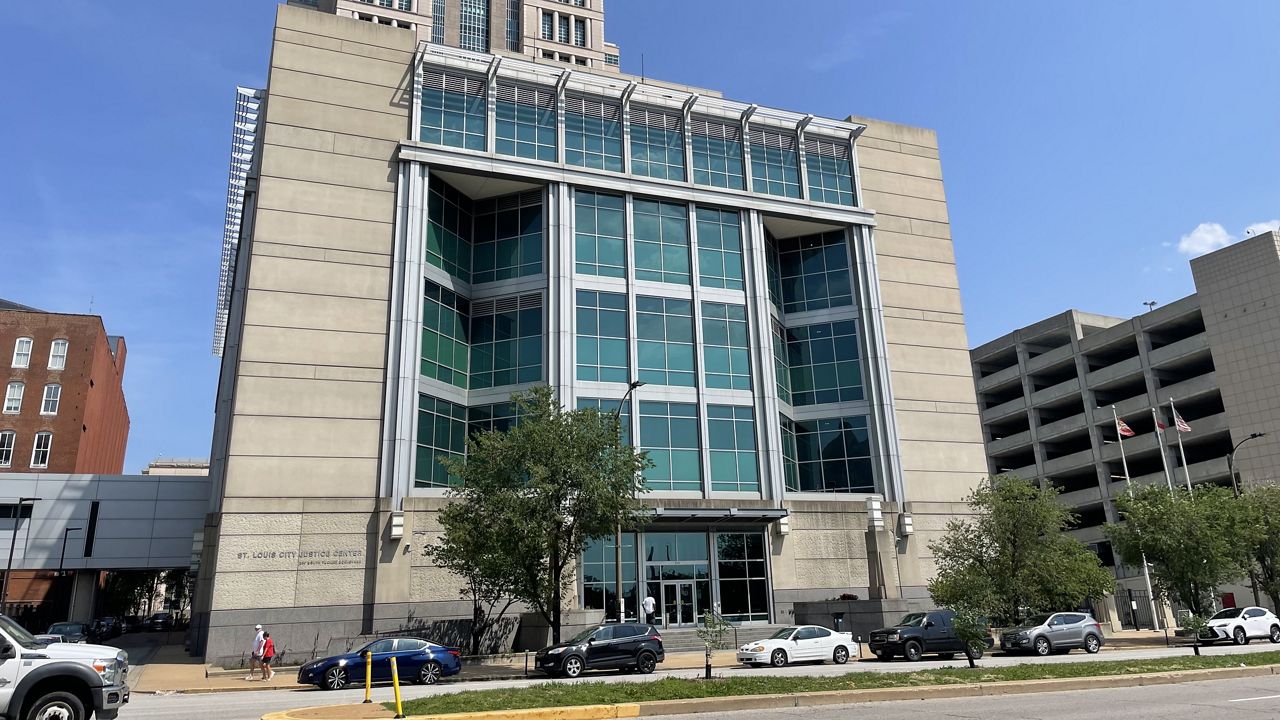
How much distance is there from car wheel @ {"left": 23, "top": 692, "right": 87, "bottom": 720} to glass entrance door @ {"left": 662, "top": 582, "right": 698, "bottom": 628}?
93.0 ft

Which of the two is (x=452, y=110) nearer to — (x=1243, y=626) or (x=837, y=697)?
(x=837, y=697)

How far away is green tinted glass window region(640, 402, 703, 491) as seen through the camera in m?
40.3

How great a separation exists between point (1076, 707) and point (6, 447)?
78.4 meters

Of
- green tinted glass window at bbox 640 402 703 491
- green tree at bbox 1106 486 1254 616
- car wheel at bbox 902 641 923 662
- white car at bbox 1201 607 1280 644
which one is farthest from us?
green tinted glass window at bbox 640 402 703 491

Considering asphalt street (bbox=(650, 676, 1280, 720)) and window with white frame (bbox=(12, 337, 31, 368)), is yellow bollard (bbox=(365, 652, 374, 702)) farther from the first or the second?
window with white frame (bbox=(12, 337, 31, 368))

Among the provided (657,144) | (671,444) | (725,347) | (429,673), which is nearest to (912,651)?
(671,444)

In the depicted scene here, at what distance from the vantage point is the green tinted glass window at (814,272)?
47.7 m

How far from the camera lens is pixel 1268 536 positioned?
42.9m

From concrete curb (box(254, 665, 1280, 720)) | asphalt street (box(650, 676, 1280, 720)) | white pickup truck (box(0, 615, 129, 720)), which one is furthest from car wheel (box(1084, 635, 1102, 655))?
white pickup truck (box(0, 615, 129, 720))

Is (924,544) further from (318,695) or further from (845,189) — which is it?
(318,695)

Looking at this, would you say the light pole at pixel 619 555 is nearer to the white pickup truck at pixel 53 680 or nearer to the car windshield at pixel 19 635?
the white pickup truck at pixel 53 680

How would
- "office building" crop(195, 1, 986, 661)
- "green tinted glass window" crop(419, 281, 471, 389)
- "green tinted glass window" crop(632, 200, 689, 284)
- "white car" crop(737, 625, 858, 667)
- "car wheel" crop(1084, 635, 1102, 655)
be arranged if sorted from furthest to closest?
1. "green tinted glass window" crop(632, 200, 689, 284)
2. "green tinted glass window" crop(419, 281, 471, 389)
3. "office building" crop(195, 1, 986, 661)
4. "car wheel" crop(1084, 635, 1102, 655)
5. "white car" crop(737, 625, 858, 667)

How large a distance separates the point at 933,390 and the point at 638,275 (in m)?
17.4

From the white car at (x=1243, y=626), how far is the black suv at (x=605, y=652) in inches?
873
